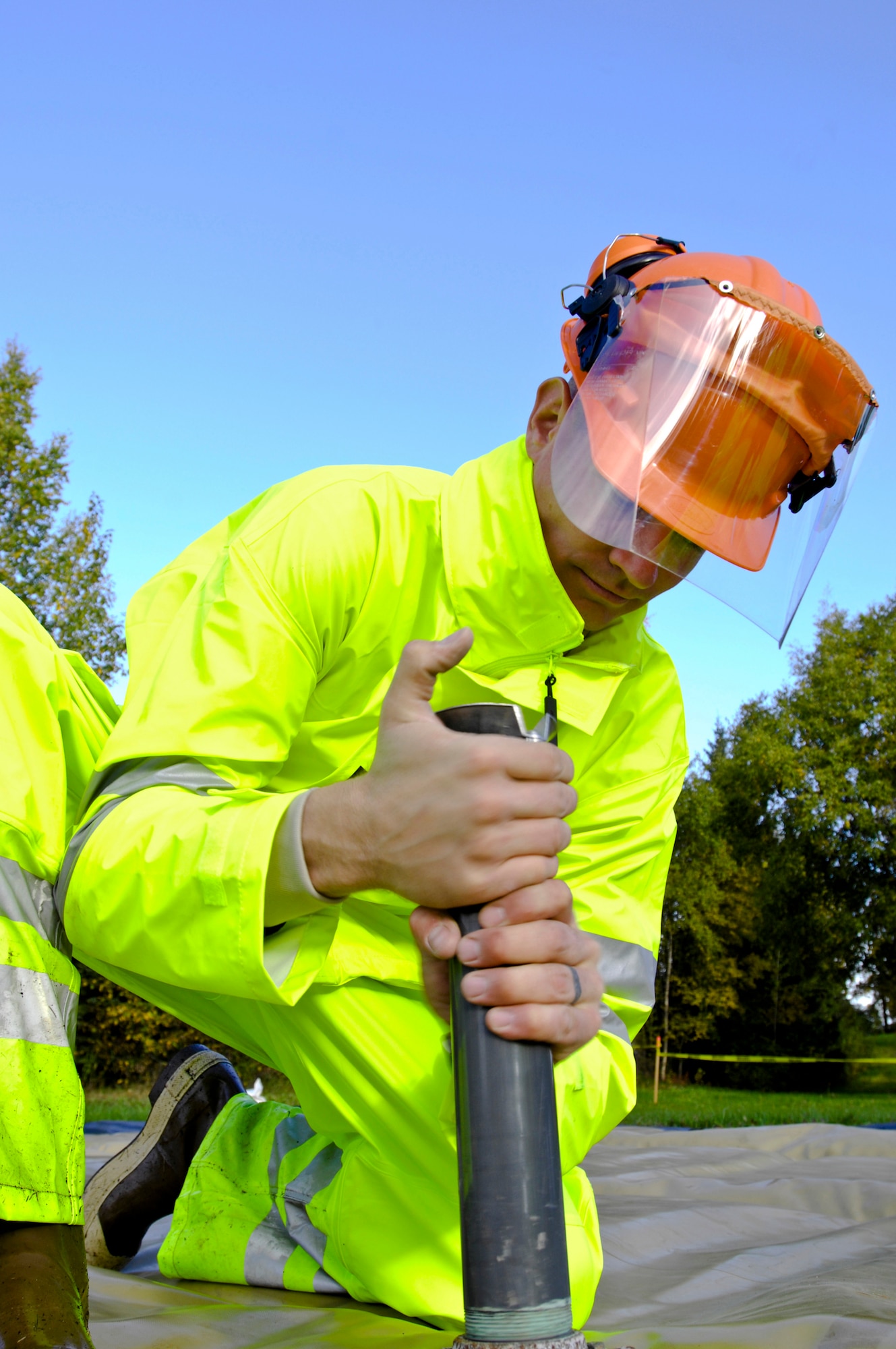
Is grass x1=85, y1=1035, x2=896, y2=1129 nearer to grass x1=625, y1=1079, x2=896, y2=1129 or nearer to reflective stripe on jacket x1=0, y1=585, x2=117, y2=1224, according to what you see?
grass x1=625, y1=1079, x2=896, y2=1129

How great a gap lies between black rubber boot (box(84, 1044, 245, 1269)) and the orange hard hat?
1.65 meters

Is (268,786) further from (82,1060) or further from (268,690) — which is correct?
(82,1060)

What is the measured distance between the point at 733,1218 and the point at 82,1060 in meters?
12.2

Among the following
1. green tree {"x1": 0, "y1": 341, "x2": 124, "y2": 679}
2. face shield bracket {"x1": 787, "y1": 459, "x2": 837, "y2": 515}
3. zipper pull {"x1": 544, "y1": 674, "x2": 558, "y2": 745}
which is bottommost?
zipper pull {"x1": 544, "y1": 674, "x2": 558, "y2": 745}

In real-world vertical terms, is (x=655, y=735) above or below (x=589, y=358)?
below

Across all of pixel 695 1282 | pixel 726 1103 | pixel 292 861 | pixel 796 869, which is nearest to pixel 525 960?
pixel 292 861

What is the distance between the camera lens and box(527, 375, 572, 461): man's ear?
2225mm

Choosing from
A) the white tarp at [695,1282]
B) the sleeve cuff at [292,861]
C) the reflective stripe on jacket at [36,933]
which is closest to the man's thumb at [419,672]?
the sleeve cuff at [292,861]

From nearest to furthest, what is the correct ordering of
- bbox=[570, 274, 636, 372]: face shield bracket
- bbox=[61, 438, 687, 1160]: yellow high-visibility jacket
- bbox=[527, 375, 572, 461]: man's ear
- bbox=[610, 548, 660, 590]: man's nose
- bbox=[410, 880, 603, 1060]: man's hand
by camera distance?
bbox=[410, 880, 603, 1060]: man's hand, bbox=[61, 438, 687, 1160]: yellow high-visibility jacket, bbox=[610, 548, 660, 590]: man's nose, bbox=[570, 274, 636, 372]: face shield bracket, bbox=[527, 375, 572, 461]: man's ear

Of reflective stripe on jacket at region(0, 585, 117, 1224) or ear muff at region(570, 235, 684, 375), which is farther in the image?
ear muff at region(570, 235, 684, 375)

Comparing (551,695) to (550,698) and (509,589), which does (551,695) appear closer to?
(550,698)

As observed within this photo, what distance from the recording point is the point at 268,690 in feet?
5.67

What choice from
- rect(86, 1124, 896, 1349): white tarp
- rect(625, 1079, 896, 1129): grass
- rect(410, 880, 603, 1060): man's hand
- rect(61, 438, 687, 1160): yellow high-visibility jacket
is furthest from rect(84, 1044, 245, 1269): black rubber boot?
rect(625, 1079, 896, 1129): grass

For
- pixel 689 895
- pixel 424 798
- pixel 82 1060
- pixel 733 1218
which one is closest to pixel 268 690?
pixel 424 798
